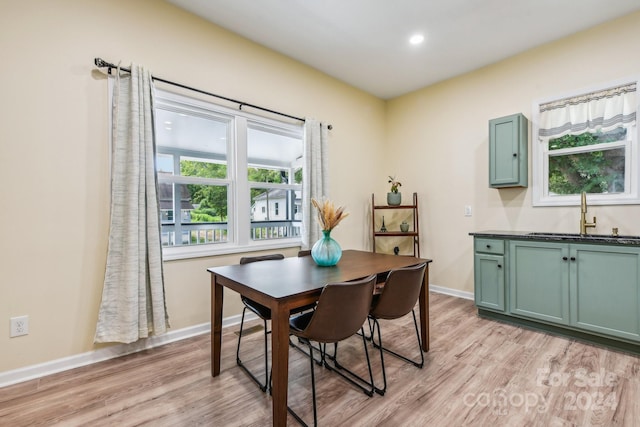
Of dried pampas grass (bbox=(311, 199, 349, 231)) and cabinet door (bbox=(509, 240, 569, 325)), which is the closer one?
dried pampas grass (bbox=(311, 199, 349, 231))

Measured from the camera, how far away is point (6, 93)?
1884mm

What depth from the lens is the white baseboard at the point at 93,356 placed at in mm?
1912

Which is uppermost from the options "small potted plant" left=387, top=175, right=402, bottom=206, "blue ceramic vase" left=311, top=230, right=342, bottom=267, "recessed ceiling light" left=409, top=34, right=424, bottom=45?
"recessed ceiling light" left=409, top=34, right=424, bottom=45

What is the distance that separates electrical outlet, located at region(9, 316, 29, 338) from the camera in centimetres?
191

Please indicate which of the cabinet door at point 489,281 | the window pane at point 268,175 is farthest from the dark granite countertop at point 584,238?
the window pane at point 268,175

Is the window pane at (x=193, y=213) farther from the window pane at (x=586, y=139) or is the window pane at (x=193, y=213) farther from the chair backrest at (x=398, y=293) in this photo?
the window pane at (x=586, y=139)

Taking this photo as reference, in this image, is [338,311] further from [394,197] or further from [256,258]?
[394,197]

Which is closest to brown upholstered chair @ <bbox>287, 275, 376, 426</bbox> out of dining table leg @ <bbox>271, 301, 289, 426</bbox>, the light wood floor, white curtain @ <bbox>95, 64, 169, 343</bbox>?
dining table leg @ <bbox>271, 301, 289, 426</bbox>

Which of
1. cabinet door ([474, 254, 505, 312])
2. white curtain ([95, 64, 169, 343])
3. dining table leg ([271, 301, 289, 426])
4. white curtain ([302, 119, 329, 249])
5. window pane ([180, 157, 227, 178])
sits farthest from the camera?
white curtain ([302, 119, 329, 249])

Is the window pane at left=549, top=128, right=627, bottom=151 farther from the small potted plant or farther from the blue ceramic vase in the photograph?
the blue ceramic vase

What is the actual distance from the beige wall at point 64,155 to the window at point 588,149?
140 inches

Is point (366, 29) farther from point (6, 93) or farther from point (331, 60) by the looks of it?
point (6, 93)

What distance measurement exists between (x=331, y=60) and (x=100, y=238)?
2951 millimetres

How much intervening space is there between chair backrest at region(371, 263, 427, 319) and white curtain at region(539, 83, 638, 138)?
8.04ft
